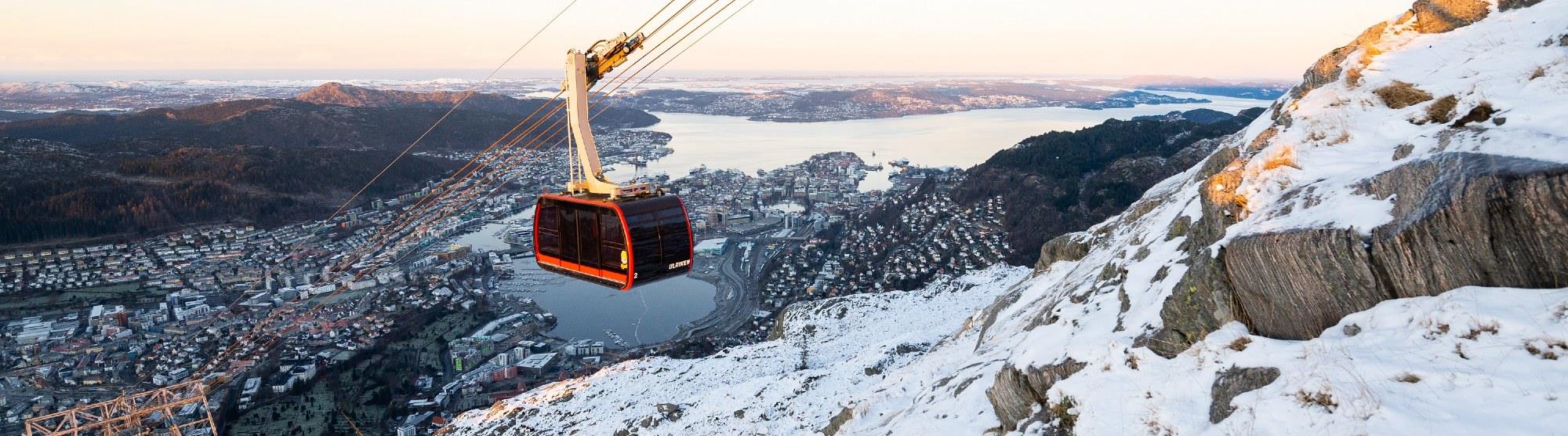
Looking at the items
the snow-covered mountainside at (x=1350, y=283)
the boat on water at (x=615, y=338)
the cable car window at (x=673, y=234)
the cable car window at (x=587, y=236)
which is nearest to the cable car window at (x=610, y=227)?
Result: the cable car window at (x=587, y=236)

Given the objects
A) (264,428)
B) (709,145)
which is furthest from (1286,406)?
(709,145)

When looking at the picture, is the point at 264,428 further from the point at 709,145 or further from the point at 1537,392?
the point at 709,145

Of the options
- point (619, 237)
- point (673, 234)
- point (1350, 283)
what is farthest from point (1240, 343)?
point (619, 237)

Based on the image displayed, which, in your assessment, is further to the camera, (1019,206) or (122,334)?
(1019,206)

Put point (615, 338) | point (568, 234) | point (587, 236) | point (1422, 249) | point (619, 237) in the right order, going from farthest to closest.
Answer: point (615, 338) < point (568, 234) < point (587, 236) < point (619, 237) < point (1422, 249)

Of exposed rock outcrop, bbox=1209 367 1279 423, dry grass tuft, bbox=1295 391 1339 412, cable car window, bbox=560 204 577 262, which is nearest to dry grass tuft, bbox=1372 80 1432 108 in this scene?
exposed rock outcrop, bbox=1209 367 1279 423

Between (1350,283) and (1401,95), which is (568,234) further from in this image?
(1401,95)
